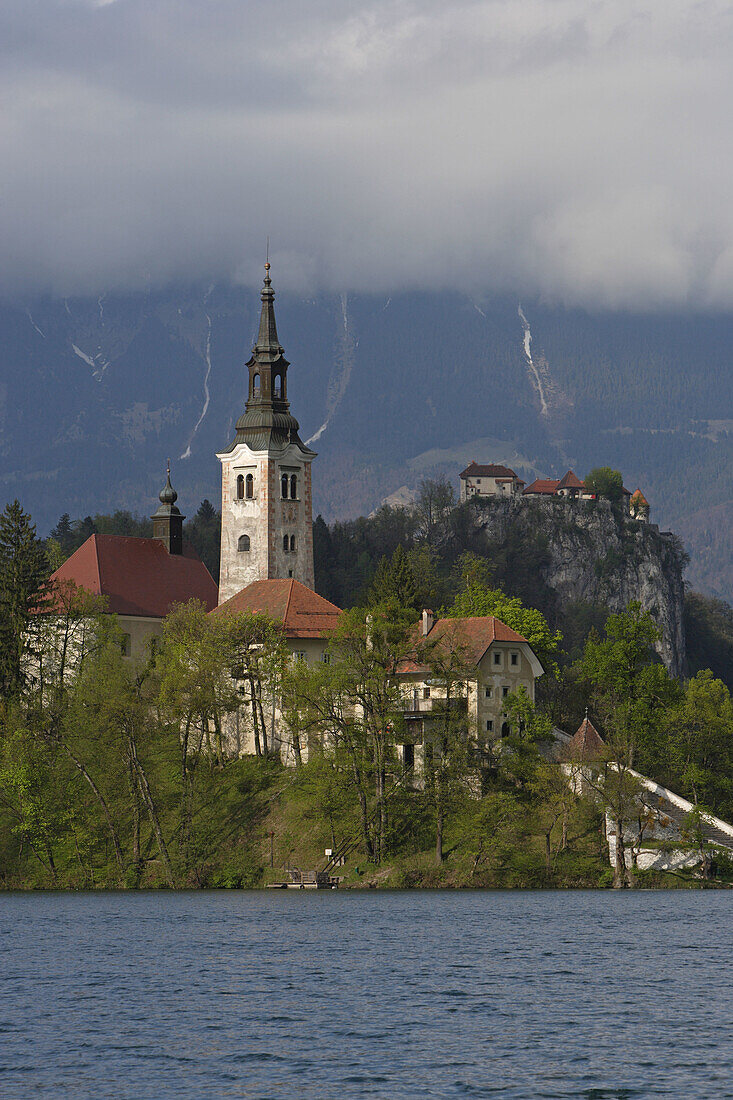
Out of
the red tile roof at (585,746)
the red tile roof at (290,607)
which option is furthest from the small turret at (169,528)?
the red tile roof at (585,746)

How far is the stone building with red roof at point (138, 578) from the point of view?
133375 mm

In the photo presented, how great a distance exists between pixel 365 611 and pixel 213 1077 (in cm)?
6289

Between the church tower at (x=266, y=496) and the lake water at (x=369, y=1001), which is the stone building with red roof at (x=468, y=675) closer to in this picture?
the lake water at (x=369, y=1001)

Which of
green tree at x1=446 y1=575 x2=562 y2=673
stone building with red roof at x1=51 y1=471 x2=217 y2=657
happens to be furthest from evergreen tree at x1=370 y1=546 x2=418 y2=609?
stone building with red roof at x1=51 y1=471 x2=217 y2=657

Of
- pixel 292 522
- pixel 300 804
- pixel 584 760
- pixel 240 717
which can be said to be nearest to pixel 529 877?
pixel 584 760

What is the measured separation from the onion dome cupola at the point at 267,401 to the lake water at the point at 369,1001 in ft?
206

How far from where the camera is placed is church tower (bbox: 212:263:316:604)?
456 feet

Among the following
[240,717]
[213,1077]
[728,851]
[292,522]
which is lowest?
[213,1077]

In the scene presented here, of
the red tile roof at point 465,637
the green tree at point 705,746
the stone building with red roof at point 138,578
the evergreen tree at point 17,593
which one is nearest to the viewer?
the green tree at point 705,746

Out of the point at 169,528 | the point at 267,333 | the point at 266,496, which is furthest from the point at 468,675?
the point at 169,528

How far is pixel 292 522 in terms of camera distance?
14075cm

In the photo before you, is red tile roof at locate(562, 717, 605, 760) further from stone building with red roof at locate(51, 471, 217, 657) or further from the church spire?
the church spire

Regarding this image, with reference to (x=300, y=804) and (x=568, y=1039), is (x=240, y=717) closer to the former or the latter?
(x=300, y=804)

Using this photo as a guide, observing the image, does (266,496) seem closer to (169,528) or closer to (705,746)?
(169,528)
